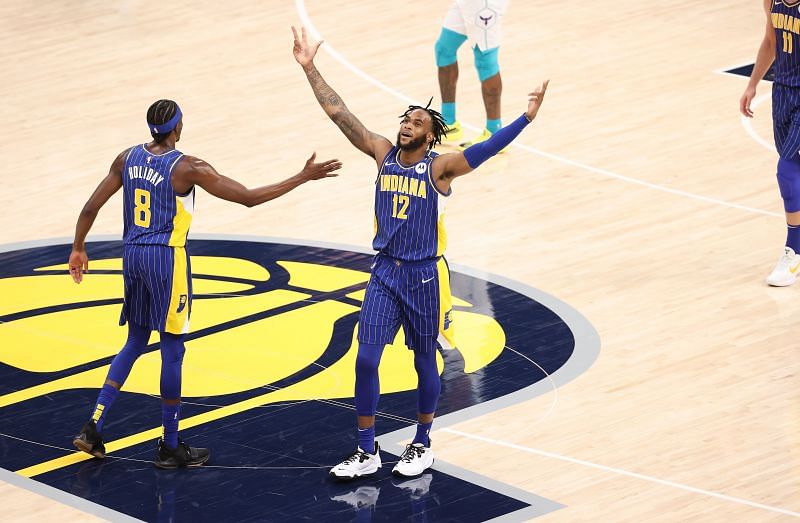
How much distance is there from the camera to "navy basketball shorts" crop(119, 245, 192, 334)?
26.2 feet

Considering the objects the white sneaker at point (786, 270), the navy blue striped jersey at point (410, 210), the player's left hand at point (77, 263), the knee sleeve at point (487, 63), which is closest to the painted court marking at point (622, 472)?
the navy blue striped jersey at point (410, 210)

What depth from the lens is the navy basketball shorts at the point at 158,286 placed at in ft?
26.2

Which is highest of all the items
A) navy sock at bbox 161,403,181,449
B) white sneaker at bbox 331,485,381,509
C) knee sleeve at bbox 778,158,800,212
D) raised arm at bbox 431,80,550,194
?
raised arm at bbox 431,80,550,194

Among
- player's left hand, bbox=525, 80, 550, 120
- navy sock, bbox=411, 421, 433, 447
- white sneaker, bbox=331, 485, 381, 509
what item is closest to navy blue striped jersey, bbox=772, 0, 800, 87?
player's left hand, bbox=525, 80, 550, 120

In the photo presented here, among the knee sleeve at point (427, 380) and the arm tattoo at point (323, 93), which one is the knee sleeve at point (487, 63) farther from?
the knee sleeve at point (427, 380)

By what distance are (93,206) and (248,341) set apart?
2.01 m

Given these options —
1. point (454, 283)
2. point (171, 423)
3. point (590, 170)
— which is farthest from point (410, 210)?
point (590, 170)

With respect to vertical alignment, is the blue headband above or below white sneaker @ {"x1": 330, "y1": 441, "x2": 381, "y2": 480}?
above

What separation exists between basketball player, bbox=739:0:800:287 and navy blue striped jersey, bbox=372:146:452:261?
3637 mm

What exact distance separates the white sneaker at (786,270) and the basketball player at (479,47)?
369 centimetres

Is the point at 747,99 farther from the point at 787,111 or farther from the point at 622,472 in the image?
the point at 622,472

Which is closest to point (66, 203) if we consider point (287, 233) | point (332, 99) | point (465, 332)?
point (287, 233)

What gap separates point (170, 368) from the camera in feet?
26.5

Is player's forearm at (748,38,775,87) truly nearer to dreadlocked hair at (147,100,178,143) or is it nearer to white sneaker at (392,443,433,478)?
white sneaker at (392,443,433,478)
